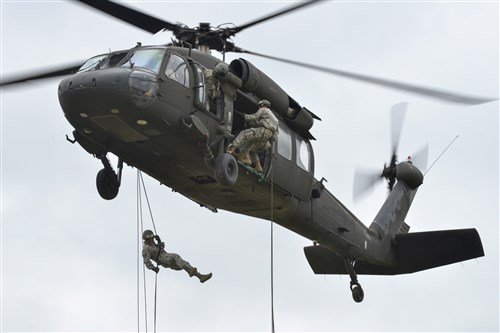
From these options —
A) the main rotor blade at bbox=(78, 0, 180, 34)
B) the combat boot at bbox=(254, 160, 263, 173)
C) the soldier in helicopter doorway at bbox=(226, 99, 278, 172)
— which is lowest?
the combat boot at bbox=(254, 160, 263, 173)

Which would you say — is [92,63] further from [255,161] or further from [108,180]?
[255,161]

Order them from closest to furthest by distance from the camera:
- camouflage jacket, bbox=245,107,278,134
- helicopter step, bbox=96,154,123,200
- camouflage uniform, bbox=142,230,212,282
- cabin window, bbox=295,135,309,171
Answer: camouflage jacket, bbox=245,107,278,134 → helicopter step, bbox=96,154,123,200 → camouflage uniform, bbox=142,230,212,282 → cabin window, bbox=295,135,309,171

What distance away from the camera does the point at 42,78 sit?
50.6 feet

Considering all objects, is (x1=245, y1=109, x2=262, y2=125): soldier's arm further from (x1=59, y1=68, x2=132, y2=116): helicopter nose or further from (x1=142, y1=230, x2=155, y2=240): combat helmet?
(x1=142, y1=230, x2=155, y2=240): combat helmet

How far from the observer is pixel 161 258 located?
16.8 m

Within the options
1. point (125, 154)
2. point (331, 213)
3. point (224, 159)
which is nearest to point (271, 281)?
point (224, 159)

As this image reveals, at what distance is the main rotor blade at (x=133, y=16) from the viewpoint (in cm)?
1537

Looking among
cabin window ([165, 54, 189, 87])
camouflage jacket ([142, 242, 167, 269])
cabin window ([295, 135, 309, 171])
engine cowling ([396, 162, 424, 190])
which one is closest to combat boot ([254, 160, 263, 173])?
cabin window ([295, 135, 309, 171])

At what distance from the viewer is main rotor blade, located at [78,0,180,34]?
15367 mm

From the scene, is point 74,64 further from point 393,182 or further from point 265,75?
point 393,182

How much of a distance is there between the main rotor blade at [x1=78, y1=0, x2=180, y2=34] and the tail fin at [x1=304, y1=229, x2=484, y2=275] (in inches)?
→ 266

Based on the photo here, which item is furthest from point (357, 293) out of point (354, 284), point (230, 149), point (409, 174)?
point (230, 149)

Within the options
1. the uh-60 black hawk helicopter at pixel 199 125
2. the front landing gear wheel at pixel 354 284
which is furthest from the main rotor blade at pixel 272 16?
the front landing gear wheel at pixel 354 284

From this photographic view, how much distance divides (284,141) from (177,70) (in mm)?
2741
